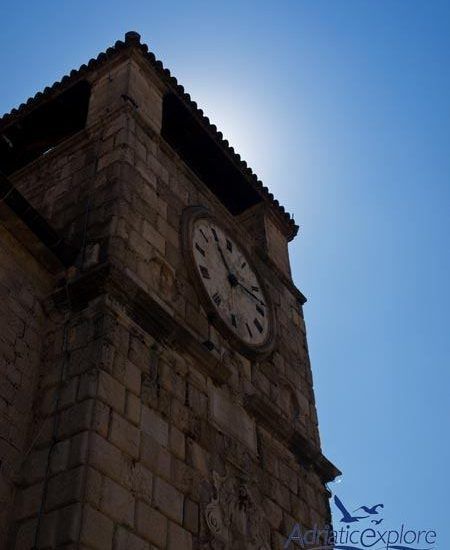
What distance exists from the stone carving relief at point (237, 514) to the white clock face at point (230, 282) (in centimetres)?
153

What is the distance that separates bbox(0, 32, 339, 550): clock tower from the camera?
4637 millimetres

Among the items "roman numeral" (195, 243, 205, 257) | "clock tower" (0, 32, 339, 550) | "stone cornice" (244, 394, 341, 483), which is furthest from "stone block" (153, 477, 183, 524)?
"roman numeral" (195, 243, 205, 257)

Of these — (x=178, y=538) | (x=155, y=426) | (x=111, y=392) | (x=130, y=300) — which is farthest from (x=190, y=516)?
(x=130, y=300)

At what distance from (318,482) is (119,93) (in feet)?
13.4

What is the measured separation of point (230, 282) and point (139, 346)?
211 cm

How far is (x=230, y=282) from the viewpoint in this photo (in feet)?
24.4

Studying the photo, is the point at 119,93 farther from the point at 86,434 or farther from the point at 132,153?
the point at 86,434

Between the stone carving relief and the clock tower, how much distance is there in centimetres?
1

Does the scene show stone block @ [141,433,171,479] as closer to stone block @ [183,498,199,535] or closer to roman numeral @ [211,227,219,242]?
stone block @ [183,498,199,535]

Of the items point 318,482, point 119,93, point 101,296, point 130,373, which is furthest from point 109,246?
point 318,482

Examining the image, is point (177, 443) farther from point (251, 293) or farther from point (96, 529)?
point (251, 293)

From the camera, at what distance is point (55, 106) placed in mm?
8750

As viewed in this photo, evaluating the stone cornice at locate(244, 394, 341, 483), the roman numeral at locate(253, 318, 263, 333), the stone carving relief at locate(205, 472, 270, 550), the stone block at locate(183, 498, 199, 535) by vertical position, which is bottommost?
the stone block at locate(183, 498, 199, 535)

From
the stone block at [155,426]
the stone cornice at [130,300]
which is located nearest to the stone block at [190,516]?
the stone block at [155,426]
